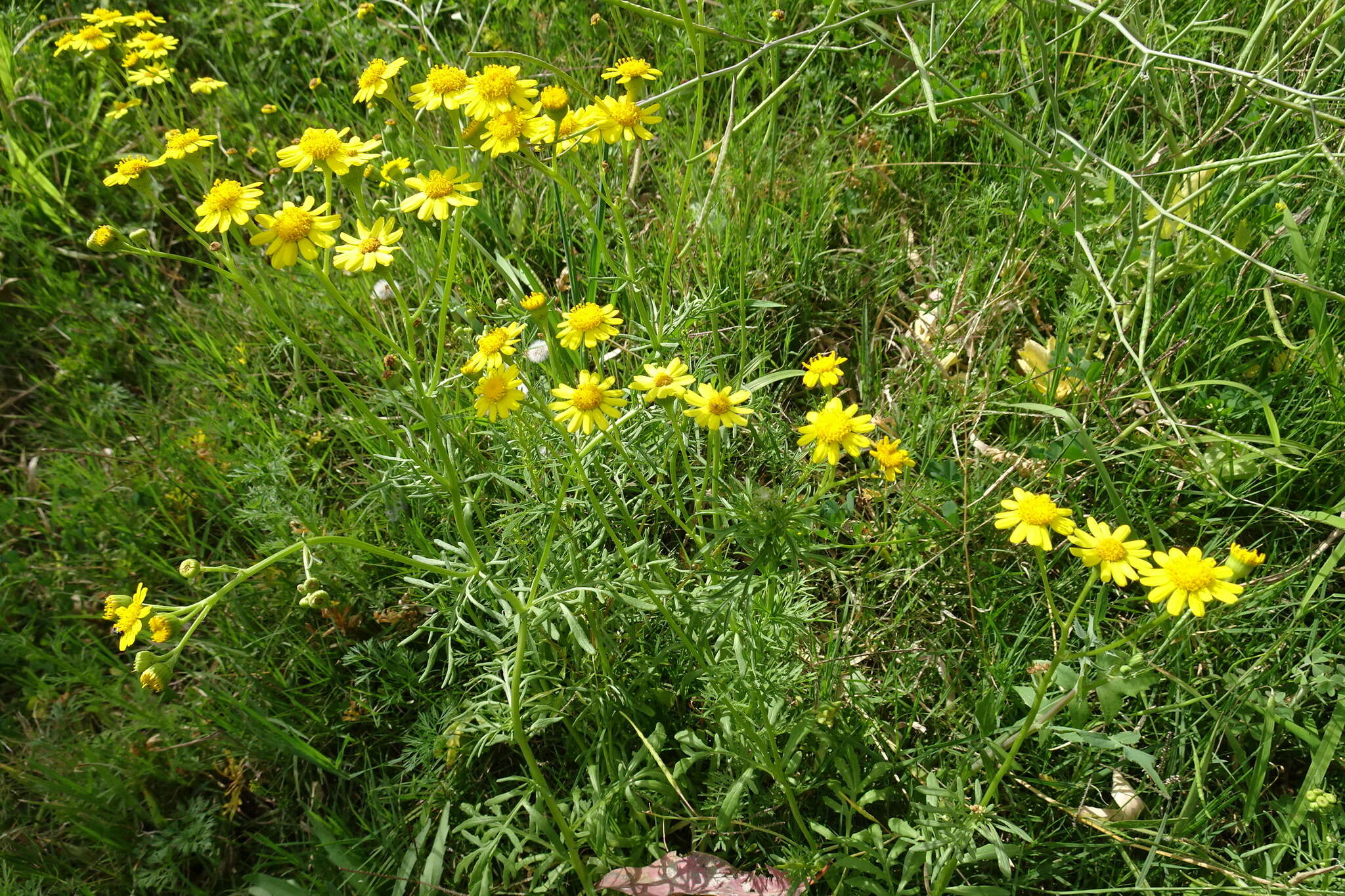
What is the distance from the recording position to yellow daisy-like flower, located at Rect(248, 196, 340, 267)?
1.49 metres

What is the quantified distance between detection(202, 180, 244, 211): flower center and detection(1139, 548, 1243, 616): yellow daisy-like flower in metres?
1.61

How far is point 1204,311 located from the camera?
2.15 meters

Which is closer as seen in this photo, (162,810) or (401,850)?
(401,850)

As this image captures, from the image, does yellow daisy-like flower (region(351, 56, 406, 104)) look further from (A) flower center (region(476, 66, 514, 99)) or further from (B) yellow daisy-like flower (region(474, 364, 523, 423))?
(B) yellow daisy-like flower (region(474, 364, 523, 423))

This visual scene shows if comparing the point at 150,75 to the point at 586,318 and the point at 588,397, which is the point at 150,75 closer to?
the point at 586,318

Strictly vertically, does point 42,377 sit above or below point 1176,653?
below

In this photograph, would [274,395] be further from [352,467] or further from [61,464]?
[61,464]

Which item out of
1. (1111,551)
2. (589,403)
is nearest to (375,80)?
(589,403)

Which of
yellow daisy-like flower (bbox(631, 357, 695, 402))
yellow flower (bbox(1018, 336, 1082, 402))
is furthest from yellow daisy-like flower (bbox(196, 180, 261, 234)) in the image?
yellow flower (bbox(1018, 336, 1082, 402))

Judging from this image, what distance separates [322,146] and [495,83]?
1.11ft

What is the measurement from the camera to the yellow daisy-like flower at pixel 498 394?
155 cm

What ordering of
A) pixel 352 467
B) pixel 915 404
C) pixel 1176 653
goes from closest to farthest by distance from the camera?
pixel 1176 653 → pixel 915 404 → pixel 352 467

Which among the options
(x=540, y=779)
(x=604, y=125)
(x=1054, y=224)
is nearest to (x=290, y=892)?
(x=540, y=779)

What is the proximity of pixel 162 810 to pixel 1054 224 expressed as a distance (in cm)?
258
